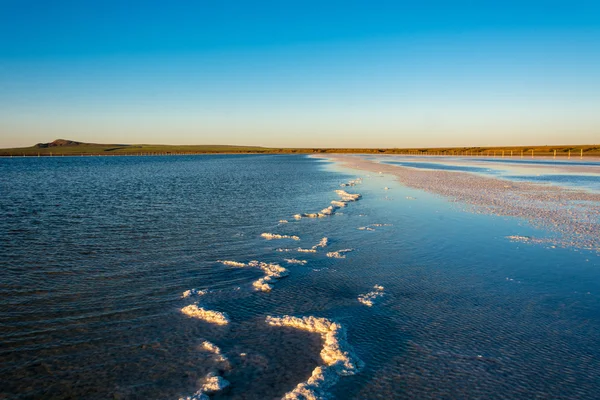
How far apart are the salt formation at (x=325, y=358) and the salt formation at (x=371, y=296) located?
127cm

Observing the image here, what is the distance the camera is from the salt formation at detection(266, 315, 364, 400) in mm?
4821

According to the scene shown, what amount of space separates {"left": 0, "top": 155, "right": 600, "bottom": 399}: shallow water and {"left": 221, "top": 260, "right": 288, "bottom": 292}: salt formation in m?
0.25

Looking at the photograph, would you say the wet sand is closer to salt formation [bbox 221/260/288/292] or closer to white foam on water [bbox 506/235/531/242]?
white foam on water [bbox 506/235/531/242]

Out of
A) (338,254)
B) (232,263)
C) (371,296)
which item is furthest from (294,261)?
(371,296)

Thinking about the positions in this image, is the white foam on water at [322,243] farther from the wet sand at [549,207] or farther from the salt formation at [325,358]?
the wet sand at [549,207]

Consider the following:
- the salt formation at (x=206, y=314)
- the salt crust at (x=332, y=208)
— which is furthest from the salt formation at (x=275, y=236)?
the salt formation at (x=206, y=314)

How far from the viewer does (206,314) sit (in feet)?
23.6

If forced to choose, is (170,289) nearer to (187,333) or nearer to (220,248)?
(187,333)

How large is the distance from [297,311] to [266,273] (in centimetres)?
238

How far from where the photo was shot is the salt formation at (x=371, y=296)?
7.81 metres

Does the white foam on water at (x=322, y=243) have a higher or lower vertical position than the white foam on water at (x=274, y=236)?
lower

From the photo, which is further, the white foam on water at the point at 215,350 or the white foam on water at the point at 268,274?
the white foam on water at the point at 268,274

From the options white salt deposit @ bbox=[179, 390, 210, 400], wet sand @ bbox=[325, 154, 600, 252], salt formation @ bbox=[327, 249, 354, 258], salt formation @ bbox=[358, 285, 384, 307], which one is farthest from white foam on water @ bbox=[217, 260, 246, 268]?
wet sand @ bbox=[325, 154, 600, 252]

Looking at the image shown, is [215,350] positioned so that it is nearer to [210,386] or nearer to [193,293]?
[210,386]
